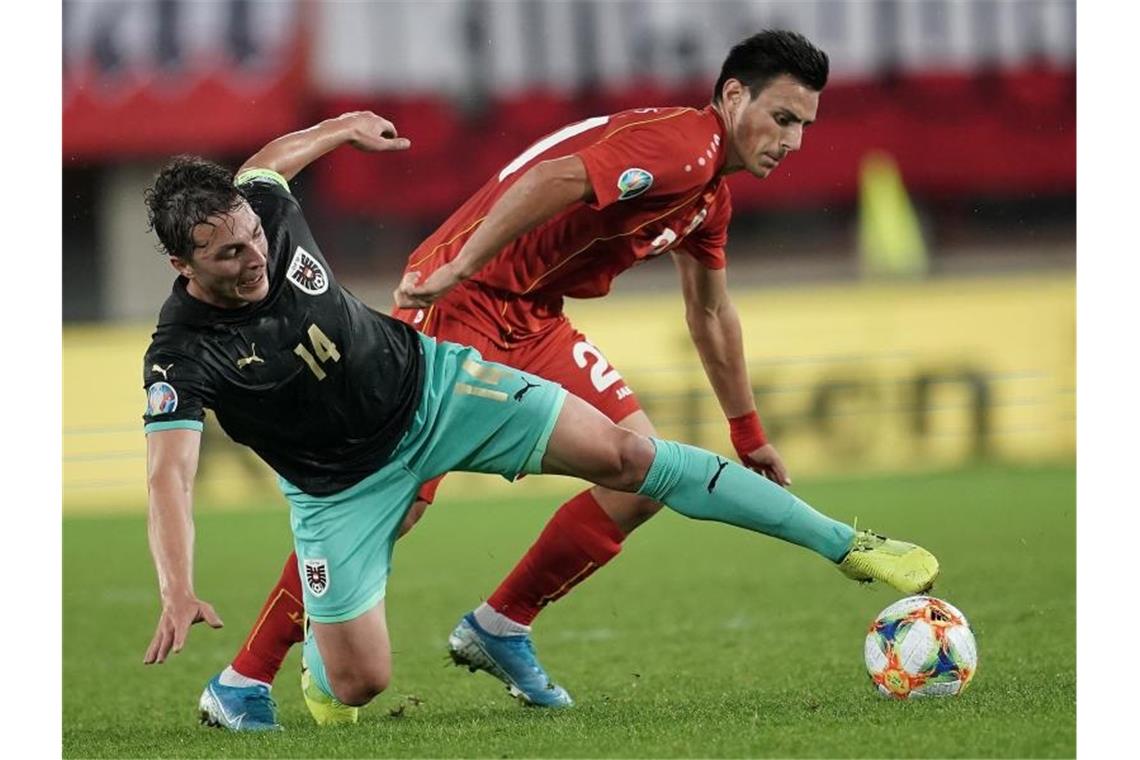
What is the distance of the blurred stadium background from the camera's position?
1345cm

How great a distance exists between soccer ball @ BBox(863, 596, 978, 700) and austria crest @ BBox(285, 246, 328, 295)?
1805 millimetres

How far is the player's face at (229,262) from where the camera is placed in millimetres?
4031

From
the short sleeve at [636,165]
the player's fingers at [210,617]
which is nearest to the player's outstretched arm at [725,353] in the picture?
the short sleeve at [636,165]

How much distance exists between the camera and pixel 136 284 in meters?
15.1

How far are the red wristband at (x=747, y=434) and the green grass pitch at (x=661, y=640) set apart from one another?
0.73m

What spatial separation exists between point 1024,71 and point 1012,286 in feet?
14.3

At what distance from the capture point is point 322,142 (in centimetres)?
481

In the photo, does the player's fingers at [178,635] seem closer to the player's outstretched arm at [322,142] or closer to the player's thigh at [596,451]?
the player's thigh at [596,451]

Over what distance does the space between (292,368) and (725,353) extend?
5.53 ft

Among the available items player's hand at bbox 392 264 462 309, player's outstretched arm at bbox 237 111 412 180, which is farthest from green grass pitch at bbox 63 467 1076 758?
player's outstretched arm at bbox 237 111 412 180

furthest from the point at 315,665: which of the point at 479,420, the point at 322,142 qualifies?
the point at 322,142

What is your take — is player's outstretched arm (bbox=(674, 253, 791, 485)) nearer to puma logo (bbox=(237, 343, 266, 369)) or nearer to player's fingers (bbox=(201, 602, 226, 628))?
puma logo (bbox=(237, 343, 266, 369))
